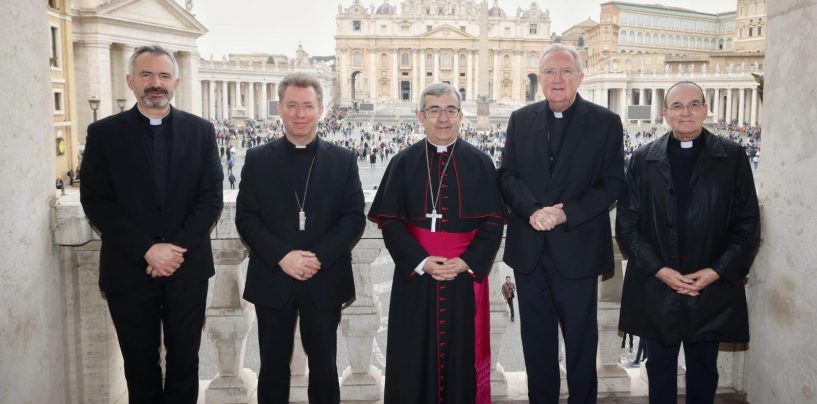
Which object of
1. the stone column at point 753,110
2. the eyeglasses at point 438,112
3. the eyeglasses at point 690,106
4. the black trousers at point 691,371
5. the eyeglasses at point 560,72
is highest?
the stone column at point 753,110

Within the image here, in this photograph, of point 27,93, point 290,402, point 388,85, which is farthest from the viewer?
point 388,85

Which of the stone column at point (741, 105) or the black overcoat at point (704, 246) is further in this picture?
the stone column at point (741, 105)

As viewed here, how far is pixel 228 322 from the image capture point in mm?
3539

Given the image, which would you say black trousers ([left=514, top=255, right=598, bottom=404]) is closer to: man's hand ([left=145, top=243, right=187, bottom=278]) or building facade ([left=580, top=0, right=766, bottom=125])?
man's hand ([left=145, top=243, right=187, bottom=278])

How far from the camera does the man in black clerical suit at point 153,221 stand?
3117 millimetres

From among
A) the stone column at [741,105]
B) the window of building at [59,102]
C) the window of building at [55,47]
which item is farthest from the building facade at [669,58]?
the window of building at [55,47]

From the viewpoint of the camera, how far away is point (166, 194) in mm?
3193

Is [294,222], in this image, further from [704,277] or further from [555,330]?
[704,277]

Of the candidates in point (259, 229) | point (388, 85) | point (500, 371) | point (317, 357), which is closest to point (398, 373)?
point (317, 357)

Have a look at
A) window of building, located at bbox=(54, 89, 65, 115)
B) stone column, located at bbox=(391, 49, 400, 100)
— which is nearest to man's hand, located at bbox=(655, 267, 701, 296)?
window of building, located at bbox=(54, 89, 65, 115)

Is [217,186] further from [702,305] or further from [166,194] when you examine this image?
[702,305]

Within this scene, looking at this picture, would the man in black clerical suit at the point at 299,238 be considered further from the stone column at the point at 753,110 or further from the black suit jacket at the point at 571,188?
the stone column at the point at 753,110

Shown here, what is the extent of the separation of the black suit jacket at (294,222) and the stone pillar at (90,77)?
34437 mm

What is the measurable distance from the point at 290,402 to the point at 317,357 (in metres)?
0.54
